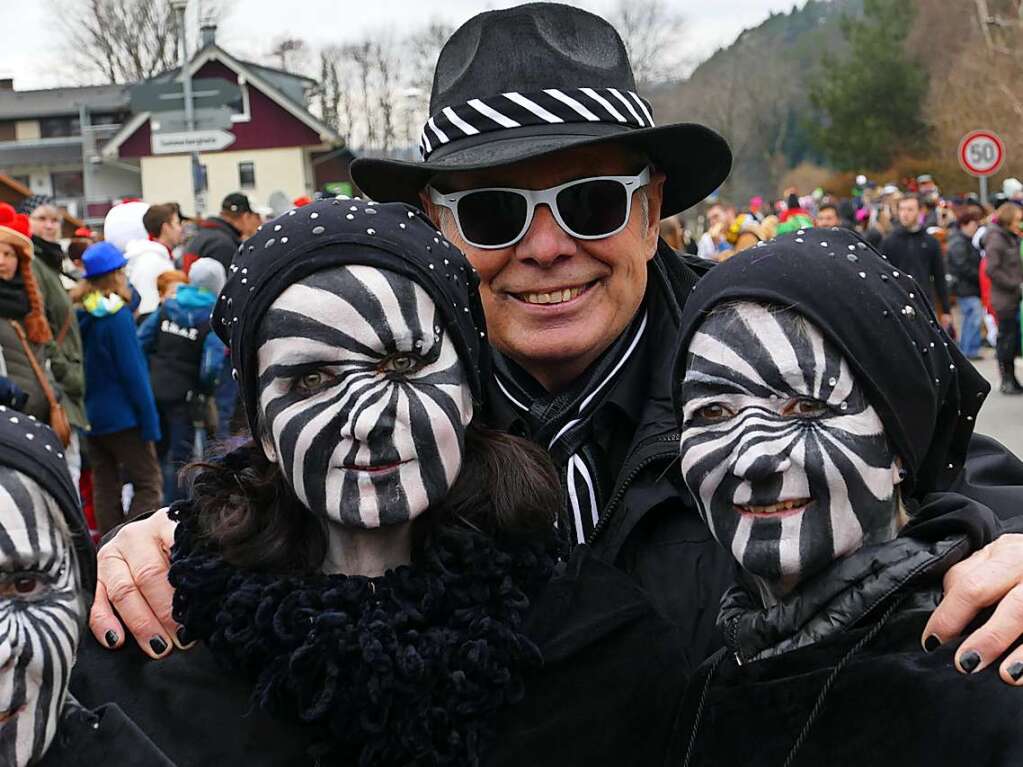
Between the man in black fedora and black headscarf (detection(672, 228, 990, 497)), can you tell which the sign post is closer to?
the man in black fedora

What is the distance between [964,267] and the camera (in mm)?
16391

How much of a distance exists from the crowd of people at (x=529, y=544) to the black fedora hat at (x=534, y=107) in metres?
0.04

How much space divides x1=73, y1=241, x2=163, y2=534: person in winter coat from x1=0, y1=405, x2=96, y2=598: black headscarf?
20.3 ft

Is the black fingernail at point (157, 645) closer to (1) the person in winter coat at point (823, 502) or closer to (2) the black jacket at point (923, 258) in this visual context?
(1) the person in winter coat at point (823, 502)

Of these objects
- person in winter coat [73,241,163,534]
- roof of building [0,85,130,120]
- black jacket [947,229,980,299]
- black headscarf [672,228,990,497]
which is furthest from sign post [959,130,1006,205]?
roof of building [0,85,130,120]

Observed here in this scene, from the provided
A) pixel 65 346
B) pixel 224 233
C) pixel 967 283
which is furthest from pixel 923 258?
pixel 65 346

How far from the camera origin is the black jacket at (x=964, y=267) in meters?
16.3

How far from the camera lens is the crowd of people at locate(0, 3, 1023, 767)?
2195 mm

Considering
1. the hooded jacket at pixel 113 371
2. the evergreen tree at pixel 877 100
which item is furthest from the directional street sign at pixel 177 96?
the evergreen tree at pixel 877 100

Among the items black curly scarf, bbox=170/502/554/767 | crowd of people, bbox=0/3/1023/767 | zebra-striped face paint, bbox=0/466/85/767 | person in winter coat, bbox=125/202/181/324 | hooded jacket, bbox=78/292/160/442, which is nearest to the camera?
zebra-striped face paint, bbox=0/466/85/767

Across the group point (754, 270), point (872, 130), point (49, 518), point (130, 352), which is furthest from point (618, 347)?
point (872, 130)

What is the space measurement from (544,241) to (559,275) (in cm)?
9

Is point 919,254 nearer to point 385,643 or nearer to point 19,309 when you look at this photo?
point 19,309

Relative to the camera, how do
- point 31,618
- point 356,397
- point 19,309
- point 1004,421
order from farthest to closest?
point 1004,421 → point 19,309 → point 356,397 → point 31,618
